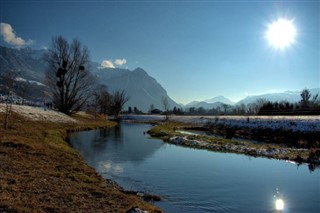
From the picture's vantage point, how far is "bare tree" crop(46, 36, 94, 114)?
64188 millimetres

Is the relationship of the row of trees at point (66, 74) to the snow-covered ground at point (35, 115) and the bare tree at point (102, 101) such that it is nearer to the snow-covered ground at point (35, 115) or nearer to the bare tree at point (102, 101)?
the snow-covered ground at point (35, 115)

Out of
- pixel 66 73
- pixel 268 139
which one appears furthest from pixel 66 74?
pixel 268 139

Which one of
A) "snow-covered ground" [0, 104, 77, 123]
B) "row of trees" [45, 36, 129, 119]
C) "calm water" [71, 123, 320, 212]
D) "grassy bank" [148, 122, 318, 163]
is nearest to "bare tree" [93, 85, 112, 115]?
"row of trees" [45, 36, 129, 119]

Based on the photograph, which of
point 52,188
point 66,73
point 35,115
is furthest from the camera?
point 66,73

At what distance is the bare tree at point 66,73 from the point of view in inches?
2527

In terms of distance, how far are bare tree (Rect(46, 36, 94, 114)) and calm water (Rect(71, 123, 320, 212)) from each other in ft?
139

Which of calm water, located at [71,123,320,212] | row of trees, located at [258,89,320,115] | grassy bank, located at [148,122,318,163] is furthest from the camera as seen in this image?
row of trees, located at [258,89,320,115]

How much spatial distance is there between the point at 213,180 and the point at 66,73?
54.9m

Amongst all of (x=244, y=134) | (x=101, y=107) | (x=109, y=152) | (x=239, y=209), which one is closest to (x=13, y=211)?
(x=239, y=209)

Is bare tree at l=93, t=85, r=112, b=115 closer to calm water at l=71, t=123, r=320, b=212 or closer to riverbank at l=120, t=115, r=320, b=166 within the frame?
riverbank at l=120, t=115, r=320, b=166

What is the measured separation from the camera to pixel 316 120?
35.8m

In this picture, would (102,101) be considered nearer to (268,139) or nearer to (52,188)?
(268,139)

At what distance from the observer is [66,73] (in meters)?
64.8

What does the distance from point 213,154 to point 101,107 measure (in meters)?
100
